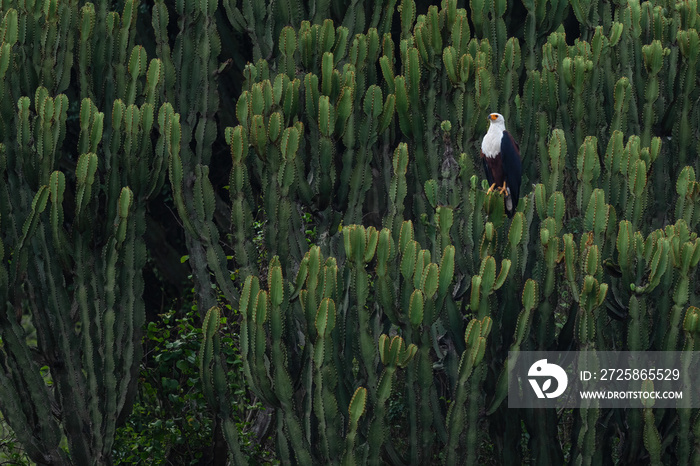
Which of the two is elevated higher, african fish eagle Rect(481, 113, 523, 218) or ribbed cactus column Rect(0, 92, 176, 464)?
african fish eagle Rect(481, 113, 523, 218)

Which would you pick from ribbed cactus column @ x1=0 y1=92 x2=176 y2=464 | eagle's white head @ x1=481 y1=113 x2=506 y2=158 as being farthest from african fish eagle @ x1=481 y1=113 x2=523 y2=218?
ribbed cactus column @ x1=0 y1=92 x2=176 y2=464

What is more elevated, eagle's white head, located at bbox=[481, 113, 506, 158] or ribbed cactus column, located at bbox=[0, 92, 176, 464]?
eagle's white head, located at bbox=[481, 113, 506, 158]

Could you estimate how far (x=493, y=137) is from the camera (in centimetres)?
565

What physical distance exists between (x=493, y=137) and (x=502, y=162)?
19 cm

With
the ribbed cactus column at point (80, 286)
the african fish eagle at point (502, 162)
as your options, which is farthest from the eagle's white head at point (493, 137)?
the ribbed cactus column at point (80, 286)

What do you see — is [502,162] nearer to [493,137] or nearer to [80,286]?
[493,137]

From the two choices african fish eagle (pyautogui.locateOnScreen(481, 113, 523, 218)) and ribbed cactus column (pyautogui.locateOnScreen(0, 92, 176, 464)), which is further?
ribbed cactus column (pyautogui.locateOnScreen(0, 92, 176, 464))

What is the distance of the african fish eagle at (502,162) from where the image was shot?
18.3 feet

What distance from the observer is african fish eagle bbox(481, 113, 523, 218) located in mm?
5590

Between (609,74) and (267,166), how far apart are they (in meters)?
2.88

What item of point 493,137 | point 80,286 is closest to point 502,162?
point 493,137

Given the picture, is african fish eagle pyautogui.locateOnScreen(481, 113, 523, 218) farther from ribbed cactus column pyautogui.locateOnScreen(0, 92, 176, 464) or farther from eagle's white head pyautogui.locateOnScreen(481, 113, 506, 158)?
ribbed cactus column pyautogui.locateOnScreen(0, 92, 176, 464)

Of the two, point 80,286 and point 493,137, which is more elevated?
point 493,137

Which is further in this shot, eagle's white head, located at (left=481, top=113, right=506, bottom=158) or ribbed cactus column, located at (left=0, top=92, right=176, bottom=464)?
ribbed cactus column, located at (left=0, top=92, right=176, bottom=464)
